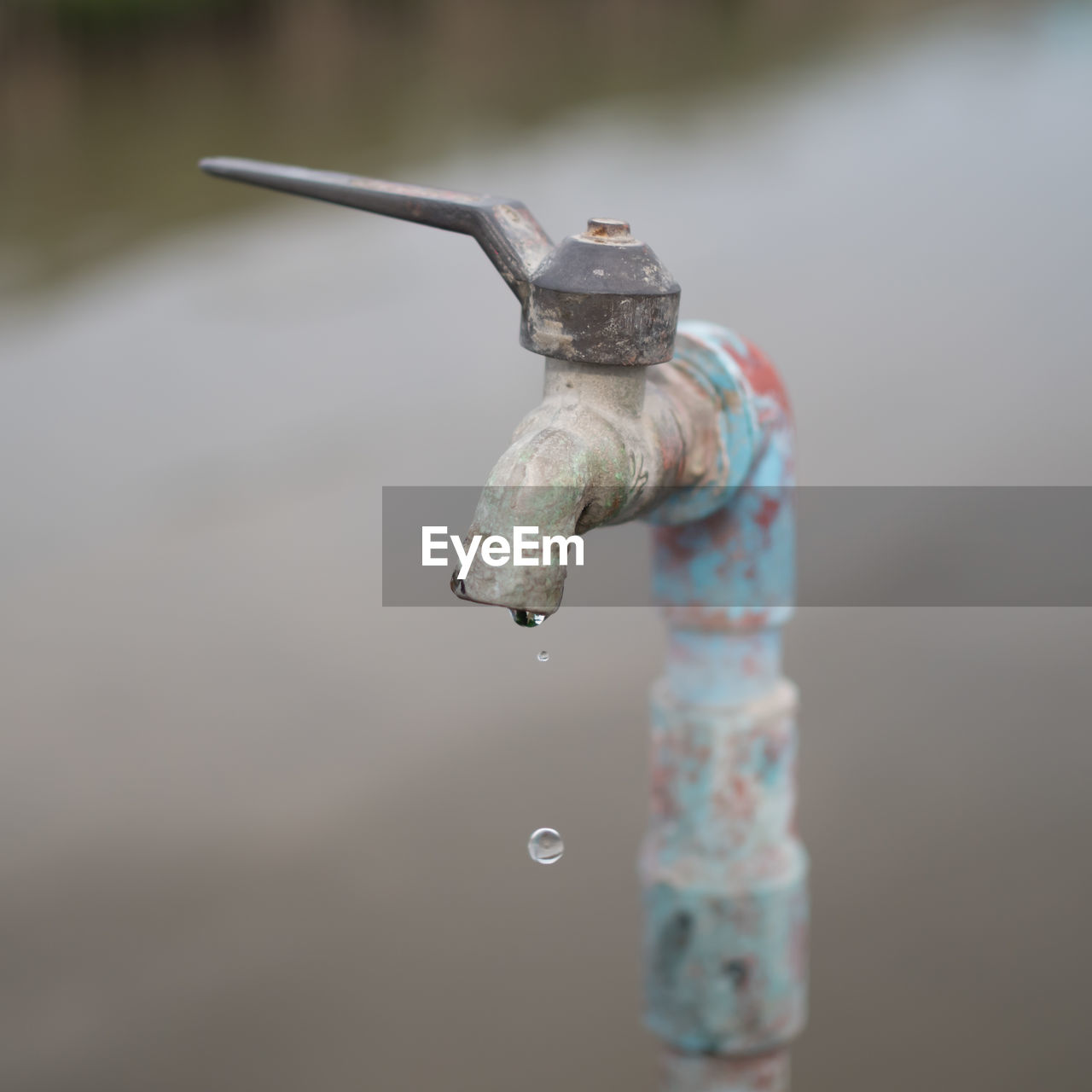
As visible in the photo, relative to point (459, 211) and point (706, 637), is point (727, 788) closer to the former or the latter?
point (706, 637)

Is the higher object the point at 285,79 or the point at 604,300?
the point at 285,79

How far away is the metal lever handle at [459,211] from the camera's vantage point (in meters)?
0.59

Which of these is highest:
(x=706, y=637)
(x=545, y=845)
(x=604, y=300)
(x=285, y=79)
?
(x=285, y=79)

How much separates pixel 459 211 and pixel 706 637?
0.28 meters

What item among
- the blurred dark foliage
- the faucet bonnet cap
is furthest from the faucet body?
the blurred dark foliage

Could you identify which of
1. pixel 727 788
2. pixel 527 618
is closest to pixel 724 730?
pixel 727 788

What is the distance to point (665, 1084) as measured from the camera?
80cm

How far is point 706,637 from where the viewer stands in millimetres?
735

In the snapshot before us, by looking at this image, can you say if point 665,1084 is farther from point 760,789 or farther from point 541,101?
point 541,101

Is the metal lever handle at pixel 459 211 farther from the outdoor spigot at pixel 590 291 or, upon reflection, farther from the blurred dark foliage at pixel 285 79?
the blurred dark foliage at pixel 285 79

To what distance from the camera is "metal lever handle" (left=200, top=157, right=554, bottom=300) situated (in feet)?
1.92

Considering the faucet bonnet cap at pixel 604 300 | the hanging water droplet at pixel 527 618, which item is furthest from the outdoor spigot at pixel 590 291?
the hanging water droplet at pixel 527 618

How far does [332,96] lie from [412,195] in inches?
42.1

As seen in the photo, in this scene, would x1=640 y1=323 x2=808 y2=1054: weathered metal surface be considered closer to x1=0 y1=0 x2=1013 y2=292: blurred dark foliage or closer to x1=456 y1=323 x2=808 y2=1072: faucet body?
x1=456 y1=323 x2=808 y2=1072: faucet body
